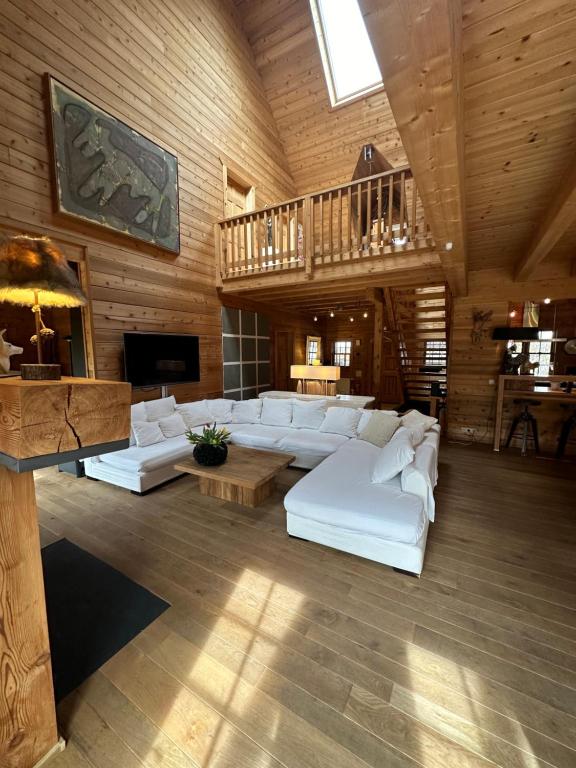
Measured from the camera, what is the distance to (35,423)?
2.64 feet

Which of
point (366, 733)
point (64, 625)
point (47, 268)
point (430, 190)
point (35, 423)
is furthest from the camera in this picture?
point (430, 190)

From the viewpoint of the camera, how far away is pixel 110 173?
371cm

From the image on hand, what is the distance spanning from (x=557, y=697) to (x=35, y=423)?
7.35ft

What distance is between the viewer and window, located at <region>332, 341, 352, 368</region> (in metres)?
10.4

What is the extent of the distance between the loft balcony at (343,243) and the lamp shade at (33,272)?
347 cm

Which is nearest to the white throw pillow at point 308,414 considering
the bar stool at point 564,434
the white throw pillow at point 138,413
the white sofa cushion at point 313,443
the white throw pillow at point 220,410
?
the white sofa cushion at point 313,443

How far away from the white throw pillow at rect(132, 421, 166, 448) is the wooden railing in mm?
2879

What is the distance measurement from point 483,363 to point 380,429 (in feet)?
8.90

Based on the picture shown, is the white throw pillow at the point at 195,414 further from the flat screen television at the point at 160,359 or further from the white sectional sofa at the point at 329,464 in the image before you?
the flat screen television at the point at 160,359

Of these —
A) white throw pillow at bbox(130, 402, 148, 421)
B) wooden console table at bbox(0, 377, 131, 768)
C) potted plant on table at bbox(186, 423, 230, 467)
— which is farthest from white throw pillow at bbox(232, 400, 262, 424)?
wooden console table at bbox(0, 377, 131, 768)

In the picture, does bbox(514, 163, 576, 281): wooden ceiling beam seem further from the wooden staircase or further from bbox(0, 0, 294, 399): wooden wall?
bbox(0, 0, 294, 399): wooden wall

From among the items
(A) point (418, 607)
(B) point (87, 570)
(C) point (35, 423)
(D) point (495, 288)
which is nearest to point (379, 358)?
(D) point (495, 288)

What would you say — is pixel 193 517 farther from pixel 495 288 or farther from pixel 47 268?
pixel 495 288

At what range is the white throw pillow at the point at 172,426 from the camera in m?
3.89
